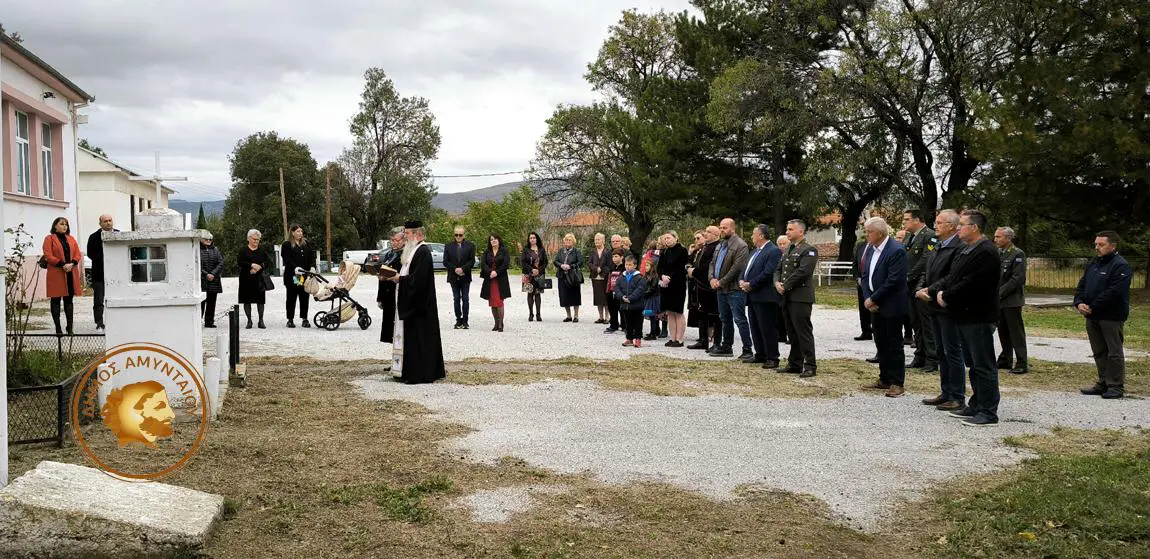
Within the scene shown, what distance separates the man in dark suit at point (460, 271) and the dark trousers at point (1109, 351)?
31.9 ft

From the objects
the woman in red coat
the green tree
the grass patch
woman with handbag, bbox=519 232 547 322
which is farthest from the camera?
the green tree

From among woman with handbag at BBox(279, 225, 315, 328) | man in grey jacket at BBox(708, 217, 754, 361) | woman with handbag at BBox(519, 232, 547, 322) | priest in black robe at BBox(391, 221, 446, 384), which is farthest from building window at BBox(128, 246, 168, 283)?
woman with handbag at BBox(519, 232, 547, 322)

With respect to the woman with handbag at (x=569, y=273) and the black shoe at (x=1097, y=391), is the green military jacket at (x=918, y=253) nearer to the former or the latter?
the black shoe at (x=1097, y=391)

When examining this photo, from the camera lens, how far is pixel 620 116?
137 ft

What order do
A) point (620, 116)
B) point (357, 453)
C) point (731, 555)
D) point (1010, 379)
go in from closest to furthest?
1. point (731, 555)
2. point (357, 453)
3. point (1010, 379)
4. point (620, 116)

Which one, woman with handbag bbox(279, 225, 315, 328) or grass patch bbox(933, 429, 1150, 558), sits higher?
woman with handbag bbox(279, 225, 315, 328)

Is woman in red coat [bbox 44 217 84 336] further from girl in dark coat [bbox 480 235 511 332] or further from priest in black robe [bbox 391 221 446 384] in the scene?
girl in dark coat [bbox 480 235 511 332]

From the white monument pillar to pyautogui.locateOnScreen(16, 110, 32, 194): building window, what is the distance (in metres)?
17.7

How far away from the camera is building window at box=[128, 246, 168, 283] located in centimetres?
757

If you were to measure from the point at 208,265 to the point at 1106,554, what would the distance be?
13.9 meters

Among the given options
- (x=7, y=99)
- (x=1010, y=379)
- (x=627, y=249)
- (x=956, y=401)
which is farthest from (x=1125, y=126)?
(x=7, y=99)

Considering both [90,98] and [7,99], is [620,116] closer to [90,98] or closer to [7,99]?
[90,98]

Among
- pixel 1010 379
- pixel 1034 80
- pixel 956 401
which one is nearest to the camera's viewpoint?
pixel 956 401

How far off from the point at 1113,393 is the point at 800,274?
327 centimetres
